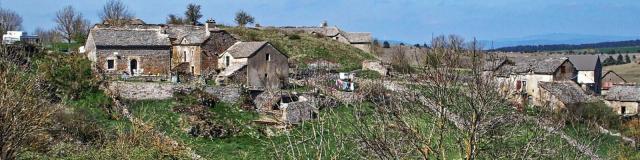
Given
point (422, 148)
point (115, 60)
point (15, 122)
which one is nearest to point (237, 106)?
point (115, 60)

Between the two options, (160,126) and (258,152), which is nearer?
(258,152)

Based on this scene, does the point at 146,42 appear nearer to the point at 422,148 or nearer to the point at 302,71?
the point at 302,71

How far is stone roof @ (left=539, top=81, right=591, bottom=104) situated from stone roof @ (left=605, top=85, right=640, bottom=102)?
3193 mm

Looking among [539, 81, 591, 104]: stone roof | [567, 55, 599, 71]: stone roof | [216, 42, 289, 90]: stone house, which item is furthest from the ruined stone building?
[567, 55, 599, 71]: stone roof

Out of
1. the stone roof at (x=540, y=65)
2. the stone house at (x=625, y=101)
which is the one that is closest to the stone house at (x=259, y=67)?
the stone roof at (x=540, y=65)

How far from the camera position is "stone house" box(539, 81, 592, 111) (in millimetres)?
53094

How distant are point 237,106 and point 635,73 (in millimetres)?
89706

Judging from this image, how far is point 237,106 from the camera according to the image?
41625mm

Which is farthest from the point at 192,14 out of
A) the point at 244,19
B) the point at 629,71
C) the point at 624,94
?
the point at 629,71

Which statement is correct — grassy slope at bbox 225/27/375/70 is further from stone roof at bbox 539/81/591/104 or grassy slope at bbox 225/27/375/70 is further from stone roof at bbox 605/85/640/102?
stone roof at bbox 605/85/640/102

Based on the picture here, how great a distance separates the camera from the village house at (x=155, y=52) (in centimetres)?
4994

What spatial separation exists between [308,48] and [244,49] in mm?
20839

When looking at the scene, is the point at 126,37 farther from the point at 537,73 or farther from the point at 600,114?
the point at 600,114

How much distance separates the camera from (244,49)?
50.3 m
